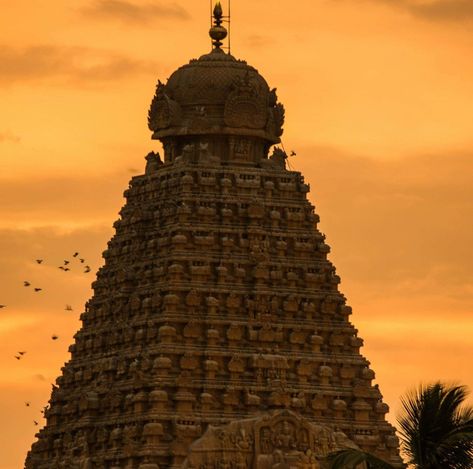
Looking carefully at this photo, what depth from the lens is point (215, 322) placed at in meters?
132

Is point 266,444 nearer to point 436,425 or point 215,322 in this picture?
point 215,322

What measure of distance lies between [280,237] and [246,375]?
27.2 feet

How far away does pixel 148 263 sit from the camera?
13438 cm

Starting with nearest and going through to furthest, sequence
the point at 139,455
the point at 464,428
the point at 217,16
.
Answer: the point at 464,428 → the point at 139,455 → the point at 217,16

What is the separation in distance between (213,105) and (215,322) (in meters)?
11.6

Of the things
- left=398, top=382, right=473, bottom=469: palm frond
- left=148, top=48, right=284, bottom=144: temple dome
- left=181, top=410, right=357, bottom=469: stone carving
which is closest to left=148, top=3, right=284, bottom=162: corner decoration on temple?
left=148, top=48, right=284, bottom=144: temple dome

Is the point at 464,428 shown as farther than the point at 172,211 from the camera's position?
No

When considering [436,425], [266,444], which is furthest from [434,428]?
[266,444]

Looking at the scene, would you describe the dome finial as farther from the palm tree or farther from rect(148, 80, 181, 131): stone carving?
the palm tree

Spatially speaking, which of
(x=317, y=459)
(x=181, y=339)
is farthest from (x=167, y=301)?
(x=317, y=459)

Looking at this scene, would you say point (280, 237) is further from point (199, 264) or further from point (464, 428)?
point (464, 428)

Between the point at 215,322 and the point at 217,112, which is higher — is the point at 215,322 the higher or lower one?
the lower one

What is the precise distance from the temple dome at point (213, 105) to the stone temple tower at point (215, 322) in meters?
0.07

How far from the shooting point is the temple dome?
5325 inches
